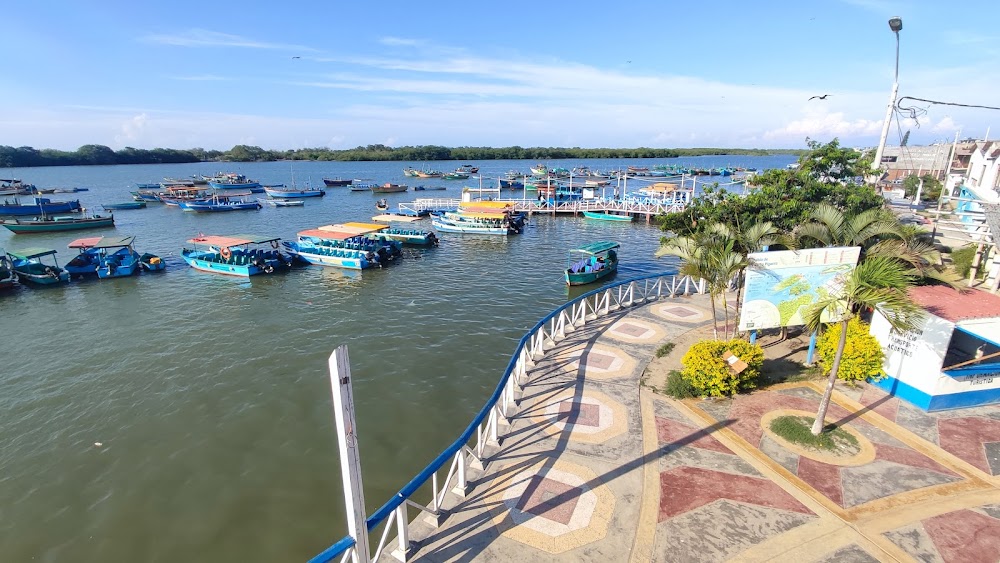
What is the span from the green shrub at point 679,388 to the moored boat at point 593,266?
1667 cm

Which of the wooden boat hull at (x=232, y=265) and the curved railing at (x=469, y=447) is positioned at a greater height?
the curved railing at (x=469, y=447)

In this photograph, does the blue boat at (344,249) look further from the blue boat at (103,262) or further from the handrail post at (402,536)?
the handrail post at (402,536)

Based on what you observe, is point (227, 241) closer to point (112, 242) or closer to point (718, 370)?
point (112, 242)

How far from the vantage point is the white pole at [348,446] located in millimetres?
5379

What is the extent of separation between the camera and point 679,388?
13172 millimetres

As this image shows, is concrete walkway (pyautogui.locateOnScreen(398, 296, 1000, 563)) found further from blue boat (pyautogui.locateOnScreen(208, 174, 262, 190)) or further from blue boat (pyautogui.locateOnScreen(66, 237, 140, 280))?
blue boat (pyautogui.locateOnScreen(208, 174, 262, 190))

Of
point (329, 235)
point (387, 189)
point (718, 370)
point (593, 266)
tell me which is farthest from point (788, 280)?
point (387, 189)

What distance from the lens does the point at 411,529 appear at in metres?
8.61

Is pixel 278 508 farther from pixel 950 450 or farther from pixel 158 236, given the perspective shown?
pixel 158 236

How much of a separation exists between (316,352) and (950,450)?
70.3 ft

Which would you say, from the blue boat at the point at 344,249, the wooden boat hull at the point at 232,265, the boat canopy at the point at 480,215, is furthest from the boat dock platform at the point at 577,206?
the wooden boat hull at the point at 232,265

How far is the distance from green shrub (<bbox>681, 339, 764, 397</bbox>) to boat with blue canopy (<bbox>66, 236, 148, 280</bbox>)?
129ft

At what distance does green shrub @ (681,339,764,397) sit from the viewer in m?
12.8

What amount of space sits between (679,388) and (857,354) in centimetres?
521
